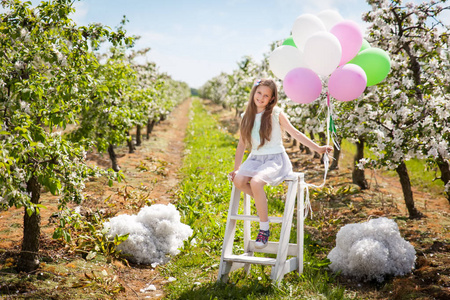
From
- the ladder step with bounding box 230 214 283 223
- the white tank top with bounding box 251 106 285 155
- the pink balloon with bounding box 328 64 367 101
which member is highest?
the pink balloon with bounding box 328 64 367 101

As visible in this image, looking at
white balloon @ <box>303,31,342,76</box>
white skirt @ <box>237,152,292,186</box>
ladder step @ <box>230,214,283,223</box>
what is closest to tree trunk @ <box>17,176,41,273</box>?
ladder step @ <box>230,214,283,223</box>

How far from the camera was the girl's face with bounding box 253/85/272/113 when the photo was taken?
14.6ft

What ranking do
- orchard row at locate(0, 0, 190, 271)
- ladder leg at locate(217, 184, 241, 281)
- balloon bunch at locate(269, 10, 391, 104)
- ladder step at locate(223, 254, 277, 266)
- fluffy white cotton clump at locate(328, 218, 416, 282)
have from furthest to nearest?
fluffy white cotton clump at locate(328, 218, 416, 282) → ladder leg at locate(217, 184, 241, 281) → balloon bunch at locate(269, 10, 391, 104) → ladder step at locate(223, 254, 277, 266) → orchard row at locate(0, 0, 190, 271)

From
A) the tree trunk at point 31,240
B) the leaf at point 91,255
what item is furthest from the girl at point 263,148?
the tree trunk at point 31,240

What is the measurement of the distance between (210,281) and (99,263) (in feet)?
4.99

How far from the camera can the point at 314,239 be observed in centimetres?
614

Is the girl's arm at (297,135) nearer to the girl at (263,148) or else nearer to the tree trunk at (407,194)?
the girl at (263,148)

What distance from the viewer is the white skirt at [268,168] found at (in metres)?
4.14

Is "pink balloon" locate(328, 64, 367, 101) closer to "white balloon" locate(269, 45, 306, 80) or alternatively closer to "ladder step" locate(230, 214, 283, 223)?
"white balloon" locate(269, 45, 306, 80)

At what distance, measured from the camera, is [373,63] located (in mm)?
4461

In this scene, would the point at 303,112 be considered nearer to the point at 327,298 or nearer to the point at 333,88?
the point at 333,88

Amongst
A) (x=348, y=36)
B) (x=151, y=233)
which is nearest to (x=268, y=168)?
(x=348, y=36)

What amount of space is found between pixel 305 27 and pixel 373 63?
900mm

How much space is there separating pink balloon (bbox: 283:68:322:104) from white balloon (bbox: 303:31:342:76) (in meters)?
0.12
